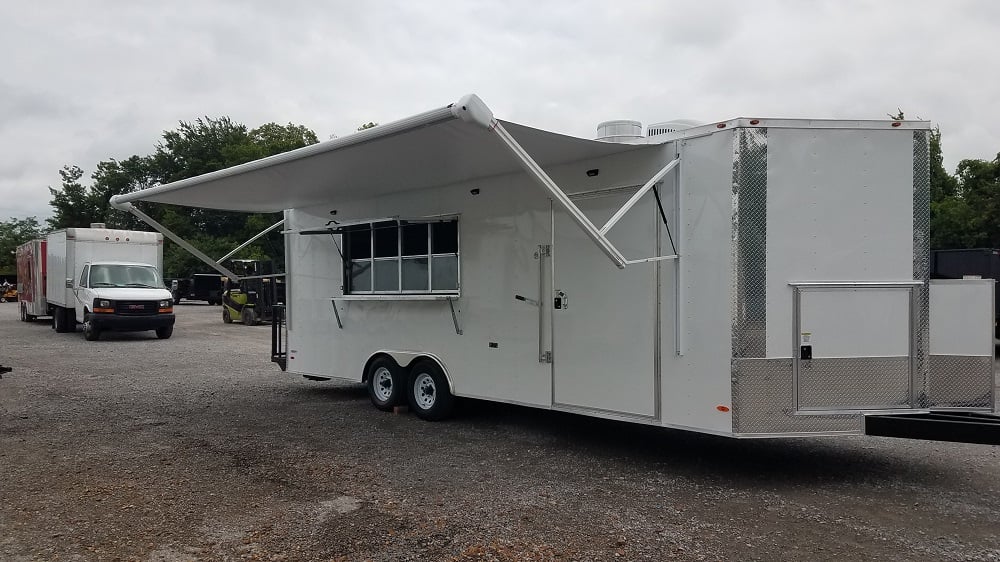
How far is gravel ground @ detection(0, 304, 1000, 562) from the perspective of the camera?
415cm

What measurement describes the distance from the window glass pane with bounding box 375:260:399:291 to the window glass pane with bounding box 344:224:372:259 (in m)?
0.18

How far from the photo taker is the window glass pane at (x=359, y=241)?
322 inches

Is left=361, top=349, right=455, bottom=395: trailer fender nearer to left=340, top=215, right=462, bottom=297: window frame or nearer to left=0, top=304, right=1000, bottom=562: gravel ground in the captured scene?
left=0, top=304, right=1000, bottom=562: gravel ground

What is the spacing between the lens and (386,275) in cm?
795

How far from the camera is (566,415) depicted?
799cm

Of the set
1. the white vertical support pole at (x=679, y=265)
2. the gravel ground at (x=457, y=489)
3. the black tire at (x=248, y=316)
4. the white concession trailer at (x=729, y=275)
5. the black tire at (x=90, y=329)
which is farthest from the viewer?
the black tire at (x=248, y=316)

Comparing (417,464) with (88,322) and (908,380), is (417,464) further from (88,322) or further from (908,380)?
(88,322)

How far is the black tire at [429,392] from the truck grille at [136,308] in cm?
1205

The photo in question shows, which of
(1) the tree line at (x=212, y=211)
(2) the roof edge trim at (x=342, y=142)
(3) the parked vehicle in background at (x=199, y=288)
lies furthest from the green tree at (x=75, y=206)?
(2) the roof edge trim at (x=342, y=142)

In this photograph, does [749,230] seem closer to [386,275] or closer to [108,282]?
[386,275]

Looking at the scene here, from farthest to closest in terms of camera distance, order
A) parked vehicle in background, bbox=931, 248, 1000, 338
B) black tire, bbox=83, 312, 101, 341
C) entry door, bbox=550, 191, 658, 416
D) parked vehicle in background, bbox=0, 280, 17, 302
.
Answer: parked vehicle in background, bbox=0, 280, 17, 302 < black tire, bbox=83, 312, 101, 341 < parked vehicle in background, bbox=931, 248, 1000, 338 < entry door, bbox=550, 191, 658, 416

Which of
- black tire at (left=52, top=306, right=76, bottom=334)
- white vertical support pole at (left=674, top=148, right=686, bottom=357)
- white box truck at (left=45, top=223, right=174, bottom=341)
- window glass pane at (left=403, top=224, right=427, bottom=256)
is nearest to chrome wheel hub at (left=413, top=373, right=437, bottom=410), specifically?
window glass pane at (left=403, top=224, right=427, bottom=256)

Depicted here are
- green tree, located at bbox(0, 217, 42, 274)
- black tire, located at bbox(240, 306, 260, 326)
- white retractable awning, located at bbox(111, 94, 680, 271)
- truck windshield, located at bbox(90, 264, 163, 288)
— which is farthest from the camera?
green tree, located at bbox(0, 217, 42, 274)

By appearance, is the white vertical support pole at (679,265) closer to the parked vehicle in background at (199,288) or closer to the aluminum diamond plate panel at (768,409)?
the aluminum diamond plate panel at (768,409)
